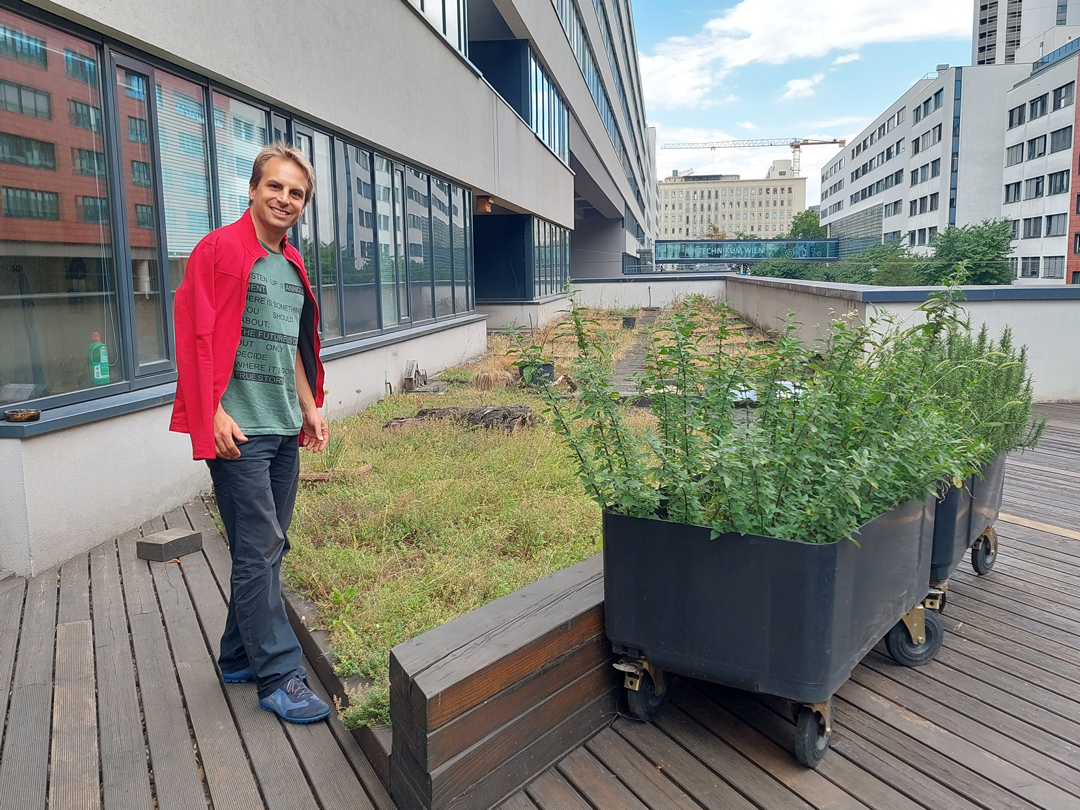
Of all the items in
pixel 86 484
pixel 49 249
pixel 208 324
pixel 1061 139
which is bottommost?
pixel 86 484

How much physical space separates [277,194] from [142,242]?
304 centimetres

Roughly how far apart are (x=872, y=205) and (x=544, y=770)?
113292 mm

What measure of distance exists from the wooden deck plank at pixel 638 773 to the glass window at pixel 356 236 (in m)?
6.79

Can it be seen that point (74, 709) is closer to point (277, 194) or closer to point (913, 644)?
point (277, 194)

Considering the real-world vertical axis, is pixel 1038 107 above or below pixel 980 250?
above

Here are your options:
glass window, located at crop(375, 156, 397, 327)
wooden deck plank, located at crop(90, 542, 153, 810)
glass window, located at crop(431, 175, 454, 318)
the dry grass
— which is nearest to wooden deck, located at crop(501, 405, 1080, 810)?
the dry grass

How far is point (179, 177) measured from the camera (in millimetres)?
5793

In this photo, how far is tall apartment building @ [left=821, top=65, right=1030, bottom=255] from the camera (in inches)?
2911

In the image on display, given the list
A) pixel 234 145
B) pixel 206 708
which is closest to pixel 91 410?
pixel 206 708

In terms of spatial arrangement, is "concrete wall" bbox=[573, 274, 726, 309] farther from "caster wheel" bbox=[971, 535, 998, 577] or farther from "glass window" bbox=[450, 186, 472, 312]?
"caster wheel" bbox=[971, 535, 998, 577]

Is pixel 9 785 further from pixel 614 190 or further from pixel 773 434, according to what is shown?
pixel 614 190

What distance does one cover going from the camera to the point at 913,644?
3.29 metres

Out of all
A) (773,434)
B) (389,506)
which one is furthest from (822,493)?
(389,506)

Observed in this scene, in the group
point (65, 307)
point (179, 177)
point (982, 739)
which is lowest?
point (982, 739)
